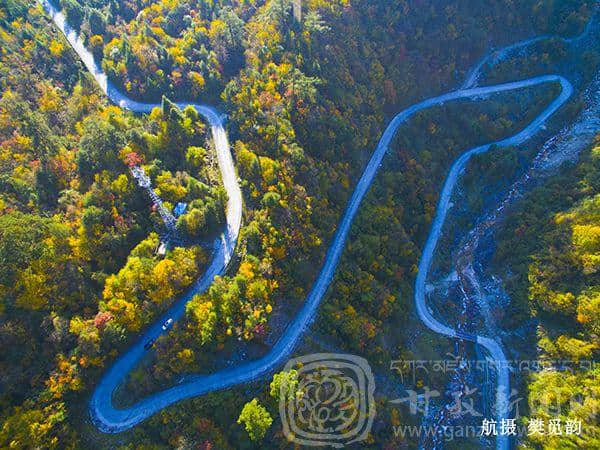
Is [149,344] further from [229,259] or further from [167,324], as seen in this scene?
[229,259]

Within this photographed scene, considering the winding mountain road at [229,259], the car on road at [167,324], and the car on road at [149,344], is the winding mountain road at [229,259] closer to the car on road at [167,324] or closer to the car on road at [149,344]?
the car on road at [149,344]

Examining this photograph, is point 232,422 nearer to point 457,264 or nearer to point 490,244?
point 457,264

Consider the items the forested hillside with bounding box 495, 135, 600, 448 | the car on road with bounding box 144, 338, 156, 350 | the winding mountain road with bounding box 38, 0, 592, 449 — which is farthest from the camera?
the forested hillside with bounding box 495, 135, 600, 448

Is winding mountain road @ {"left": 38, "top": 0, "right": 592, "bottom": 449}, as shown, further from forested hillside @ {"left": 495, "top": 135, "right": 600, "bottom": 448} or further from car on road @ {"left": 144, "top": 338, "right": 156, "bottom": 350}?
forested hillside @ {"left": 495, "top": 135, "right": 600, "bottom": 448}

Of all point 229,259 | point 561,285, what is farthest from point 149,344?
point 561,285

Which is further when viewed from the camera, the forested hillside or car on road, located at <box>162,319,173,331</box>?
the forested hillside

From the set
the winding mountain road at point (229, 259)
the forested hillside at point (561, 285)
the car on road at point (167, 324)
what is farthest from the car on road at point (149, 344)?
the forested hillside at point (561, 285)

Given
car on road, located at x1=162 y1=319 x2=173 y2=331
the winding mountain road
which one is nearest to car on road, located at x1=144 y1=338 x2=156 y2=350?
the winding mountain road

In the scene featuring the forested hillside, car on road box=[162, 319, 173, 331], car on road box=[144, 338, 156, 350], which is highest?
the forested hillside

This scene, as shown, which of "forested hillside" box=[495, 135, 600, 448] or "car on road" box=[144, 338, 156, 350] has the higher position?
"forested hillside" box=[495, 135, 600, 448]
